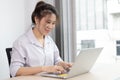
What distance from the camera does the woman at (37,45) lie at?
165cm

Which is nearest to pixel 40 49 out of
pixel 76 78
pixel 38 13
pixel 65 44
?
pixel 38 13

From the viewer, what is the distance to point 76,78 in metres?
1.41

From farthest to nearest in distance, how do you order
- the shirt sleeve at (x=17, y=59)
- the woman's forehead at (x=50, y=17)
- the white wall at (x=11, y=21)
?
the white wall at (x=11, y=21) < the woman's forehead at (x=50, y=17) < the shirt sleeve at (x=17, y=59)

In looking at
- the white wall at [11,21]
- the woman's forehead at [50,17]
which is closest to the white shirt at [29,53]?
the woman's forehead at [50,17]

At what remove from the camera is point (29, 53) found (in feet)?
5.68

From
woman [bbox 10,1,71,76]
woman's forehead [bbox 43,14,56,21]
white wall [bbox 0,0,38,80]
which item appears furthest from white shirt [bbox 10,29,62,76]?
white wall [bbox 0,0,38,80]

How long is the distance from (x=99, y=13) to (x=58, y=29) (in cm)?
61

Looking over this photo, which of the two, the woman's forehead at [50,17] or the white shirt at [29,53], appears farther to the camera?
the woman's forehead at [50,17]

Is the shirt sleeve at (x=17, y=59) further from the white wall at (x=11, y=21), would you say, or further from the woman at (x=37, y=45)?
the white wall at (x=11, y=21)

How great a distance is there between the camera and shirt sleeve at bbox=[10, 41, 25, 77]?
1575mm

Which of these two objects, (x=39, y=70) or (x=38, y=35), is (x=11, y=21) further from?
(x=39, y=70)

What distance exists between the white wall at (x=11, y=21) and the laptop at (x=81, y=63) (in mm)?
1339

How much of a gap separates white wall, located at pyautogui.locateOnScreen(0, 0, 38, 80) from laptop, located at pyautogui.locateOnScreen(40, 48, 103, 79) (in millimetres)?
1339

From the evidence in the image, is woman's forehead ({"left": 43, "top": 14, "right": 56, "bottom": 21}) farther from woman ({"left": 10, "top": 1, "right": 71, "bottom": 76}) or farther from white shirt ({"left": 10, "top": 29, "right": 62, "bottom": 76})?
white shirt ({"left": 10, "top": 29, "right": 62, "bottom": 76})
